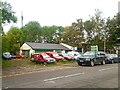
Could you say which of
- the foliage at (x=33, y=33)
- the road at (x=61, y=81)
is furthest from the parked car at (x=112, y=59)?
the foliage at (x=33, y=33)

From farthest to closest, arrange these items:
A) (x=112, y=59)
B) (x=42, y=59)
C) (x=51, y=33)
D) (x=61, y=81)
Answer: (x=51, y=33) → (x=112, y=59) → (x=42, y=59) → (x=61, y=81)

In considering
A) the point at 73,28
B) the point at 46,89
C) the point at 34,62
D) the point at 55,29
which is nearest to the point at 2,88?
the point at 46,89

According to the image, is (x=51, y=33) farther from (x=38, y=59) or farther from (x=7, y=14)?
(x=7, y=14)

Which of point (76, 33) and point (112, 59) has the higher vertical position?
point (76, 33)

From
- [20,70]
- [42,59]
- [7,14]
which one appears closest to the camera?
[20,70]

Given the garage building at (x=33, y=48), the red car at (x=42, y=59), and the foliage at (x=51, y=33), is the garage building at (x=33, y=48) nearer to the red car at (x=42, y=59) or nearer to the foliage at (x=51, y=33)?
the foliage at (x=51, y=33)

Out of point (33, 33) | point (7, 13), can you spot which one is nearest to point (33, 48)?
point (33, 33)

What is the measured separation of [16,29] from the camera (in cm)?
6588

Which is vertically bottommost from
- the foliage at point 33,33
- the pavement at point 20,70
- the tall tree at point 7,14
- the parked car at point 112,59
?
the pavement at point 20,70

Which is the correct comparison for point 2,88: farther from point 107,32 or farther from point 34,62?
point 107,32

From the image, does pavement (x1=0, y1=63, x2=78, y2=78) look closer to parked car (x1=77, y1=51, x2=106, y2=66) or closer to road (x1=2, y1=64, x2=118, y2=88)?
road (x1=2, y1=64, x2=118, y2=88)

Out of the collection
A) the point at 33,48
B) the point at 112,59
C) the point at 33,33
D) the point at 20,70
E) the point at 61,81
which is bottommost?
the point at 61,81

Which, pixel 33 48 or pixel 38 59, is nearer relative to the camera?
pixel 38 59

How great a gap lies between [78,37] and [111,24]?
45.0ft
